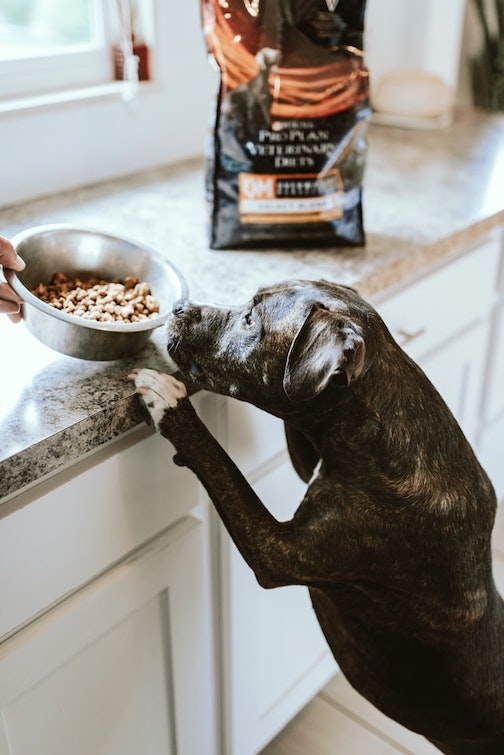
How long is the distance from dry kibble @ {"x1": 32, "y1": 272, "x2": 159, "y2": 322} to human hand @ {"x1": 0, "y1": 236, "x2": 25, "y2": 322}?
0.05 m

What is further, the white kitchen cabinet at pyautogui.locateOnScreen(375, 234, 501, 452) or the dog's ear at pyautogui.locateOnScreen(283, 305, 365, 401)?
the white kitchen cabinet at pyautogui.locateOnScreen(375, 234, 501, 452)

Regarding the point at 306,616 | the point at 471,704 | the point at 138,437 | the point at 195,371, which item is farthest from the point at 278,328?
the point at 306,616

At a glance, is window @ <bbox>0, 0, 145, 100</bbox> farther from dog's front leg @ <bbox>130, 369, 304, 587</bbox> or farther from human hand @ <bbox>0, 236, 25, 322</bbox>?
dog's front leg @ <bbox>130, 369, 304, 587</bbox>

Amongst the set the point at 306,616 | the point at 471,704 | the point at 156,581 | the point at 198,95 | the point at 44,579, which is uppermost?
the point at 198,95

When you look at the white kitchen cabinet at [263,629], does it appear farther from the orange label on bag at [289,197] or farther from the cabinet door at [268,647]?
the orange label on bag at [289,197]

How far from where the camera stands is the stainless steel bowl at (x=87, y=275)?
103cm

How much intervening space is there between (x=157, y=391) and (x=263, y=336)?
0.16 m

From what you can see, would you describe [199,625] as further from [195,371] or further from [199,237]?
[199,237]

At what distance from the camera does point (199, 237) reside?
1.53 meters

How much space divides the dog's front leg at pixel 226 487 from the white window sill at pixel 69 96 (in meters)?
0.82

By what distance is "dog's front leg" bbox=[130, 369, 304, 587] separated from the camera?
3.43 feet

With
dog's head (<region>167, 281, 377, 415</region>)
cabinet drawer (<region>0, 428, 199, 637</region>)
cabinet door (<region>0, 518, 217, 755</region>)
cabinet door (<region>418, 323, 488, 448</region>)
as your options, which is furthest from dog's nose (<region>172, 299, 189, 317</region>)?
cabinet door (<region>418, 323, 488, 448</region>)

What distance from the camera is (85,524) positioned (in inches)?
40.9

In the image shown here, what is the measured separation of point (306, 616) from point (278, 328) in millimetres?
753
